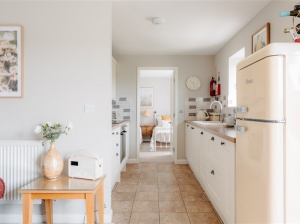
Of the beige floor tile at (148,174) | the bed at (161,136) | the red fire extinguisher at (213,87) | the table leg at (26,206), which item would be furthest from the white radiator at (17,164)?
the bed at (161,136)

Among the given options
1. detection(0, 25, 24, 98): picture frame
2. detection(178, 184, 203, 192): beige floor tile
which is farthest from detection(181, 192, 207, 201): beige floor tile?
detection(0, 25, 24, 98): picture frame

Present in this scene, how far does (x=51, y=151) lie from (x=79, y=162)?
273 millimetres

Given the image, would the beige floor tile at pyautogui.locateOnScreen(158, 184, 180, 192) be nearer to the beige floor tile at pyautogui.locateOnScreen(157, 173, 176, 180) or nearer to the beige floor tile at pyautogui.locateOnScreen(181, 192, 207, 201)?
the beige floor tile at pyautogui.locateOnScreen(181, 192, 207, 201)

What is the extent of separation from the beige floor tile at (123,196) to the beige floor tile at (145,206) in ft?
0.55

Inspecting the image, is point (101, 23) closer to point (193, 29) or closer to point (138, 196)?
point (193, 29)

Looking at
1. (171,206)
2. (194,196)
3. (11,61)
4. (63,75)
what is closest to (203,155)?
(194,196)

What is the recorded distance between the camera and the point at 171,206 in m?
2.70

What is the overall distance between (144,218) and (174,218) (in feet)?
1.06

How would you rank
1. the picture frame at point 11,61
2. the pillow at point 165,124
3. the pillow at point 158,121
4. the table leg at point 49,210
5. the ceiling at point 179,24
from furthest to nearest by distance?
1. the pillow at point 158,121
2. the pillow at point 165,124
3. the ceiling at point 179,24
4. the picture frame at point 11,61
5. the table leg at point 49,210

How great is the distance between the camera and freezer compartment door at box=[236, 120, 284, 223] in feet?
4.16

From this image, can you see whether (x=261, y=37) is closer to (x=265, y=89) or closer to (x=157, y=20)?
(x=157, y=20)

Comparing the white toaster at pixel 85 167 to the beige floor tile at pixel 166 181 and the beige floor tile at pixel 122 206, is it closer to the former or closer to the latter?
the beige floor tile at pixel 122 206

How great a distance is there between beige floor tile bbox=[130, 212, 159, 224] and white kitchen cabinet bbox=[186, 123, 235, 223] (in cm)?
68

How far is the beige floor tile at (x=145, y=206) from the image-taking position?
260 cm
